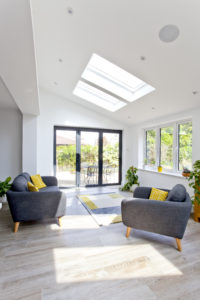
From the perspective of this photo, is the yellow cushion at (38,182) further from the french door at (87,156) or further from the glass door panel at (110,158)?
the glass door panel at (110,158)

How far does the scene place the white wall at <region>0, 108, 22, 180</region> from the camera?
15.6 feet

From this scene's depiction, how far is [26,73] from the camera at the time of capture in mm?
2301

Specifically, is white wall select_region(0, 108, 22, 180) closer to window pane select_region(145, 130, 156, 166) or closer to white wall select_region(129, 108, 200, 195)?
white wall select_region(129, 108, 200, 195)

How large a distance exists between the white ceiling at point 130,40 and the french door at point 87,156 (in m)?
2.19

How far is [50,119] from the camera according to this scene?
501cm

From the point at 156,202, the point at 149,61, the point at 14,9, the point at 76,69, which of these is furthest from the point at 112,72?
the point at 156,202

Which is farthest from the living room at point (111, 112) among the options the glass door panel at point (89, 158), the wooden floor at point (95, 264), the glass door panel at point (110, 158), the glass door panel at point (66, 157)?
the glass door panel at point (110, 158)

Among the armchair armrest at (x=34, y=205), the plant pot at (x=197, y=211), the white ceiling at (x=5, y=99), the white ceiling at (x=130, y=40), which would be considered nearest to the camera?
the white ceiling at (x=130, y=40)

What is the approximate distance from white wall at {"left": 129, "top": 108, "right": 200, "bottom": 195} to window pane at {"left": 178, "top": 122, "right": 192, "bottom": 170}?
0.28 meters

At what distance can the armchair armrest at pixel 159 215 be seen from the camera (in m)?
2.05

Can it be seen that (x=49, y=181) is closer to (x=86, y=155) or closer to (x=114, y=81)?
(x=86, y=155)

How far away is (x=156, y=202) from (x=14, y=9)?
8.46 feet

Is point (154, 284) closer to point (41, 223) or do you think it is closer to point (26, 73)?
point (41, 223)

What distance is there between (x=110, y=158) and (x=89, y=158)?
82 cm
